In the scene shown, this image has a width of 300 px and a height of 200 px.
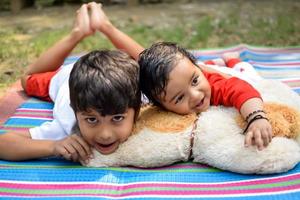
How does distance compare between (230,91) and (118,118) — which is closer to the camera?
(118,118)

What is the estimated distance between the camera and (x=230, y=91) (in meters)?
2.16

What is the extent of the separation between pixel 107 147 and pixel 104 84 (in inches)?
13.7

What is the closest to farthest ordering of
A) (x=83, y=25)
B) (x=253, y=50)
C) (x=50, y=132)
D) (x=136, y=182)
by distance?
(x=136, y=182)
(x=50, y=132)
(x=83, y=25)
(x=253, y=50)

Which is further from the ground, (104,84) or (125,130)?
(104,84)

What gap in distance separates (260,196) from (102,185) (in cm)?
67

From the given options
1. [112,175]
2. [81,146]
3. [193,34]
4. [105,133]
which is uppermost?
[105,133]

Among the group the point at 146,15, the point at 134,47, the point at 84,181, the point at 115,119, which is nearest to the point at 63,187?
Result: the point at 84,181

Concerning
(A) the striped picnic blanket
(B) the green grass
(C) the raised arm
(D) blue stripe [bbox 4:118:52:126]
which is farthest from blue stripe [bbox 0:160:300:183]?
(B) the green grass

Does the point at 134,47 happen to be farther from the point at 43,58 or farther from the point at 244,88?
the point at 244,88

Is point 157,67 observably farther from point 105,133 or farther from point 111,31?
point 111,31

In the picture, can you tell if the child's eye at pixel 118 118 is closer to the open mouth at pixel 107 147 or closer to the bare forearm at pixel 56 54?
the open mouth at pixel 107 147

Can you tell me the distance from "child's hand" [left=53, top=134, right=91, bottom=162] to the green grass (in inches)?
90.6

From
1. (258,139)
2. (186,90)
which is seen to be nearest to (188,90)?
(186,90)

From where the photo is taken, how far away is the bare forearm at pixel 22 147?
6.95 feet
